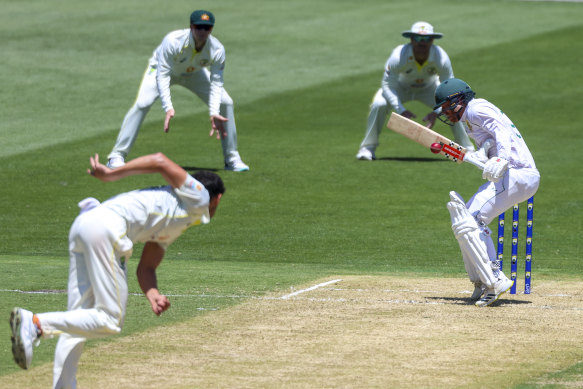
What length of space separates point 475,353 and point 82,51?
19178mm

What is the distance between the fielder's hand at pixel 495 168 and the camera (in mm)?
9211

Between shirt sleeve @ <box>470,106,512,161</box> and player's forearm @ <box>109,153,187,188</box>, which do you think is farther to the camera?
shirt sleeve @ <box>470,106,512,161</box>

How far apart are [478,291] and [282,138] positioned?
10137mm

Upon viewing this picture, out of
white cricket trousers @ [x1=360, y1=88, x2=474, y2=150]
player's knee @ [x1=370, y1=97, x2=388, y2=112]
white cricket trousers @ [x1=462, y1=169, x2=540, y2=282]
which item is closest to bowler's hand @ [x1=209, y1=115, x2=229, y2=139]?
white cricket trousers @ [x1=360, y1=88, x2=474, y2=150]

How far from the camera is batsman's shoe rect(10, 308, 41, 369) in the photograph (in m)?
6.12

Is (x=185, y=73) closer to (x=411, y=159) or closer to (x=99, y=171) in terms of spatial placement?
(x=411, y=159)

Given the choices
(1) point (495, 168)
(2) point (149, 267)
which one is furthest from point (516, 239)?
(2) point (149, 267)

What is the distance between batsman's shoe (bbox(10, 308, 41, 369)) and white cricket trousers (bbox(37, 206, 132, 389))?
8 cm

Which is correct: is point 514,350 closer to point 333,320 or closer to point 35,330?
point 333,320

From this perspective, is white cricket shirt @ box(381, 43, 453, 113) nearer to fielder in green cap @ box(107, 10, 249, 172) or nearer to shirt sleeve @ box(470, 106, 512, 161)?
fielder in green cap @ box(107, 10, 249, 172)

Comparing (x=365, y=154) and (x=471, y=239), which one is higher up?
(x=471, y=239)

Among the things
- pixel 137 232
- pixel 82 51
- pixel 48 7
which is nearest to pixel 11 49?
pixel 82 51

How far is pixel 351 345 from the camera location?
7.99 meters

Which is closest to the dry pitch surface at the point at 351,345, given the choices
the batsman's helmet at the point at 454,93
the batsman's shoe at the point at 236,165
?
the batsman's helmet at the point at 454,93
